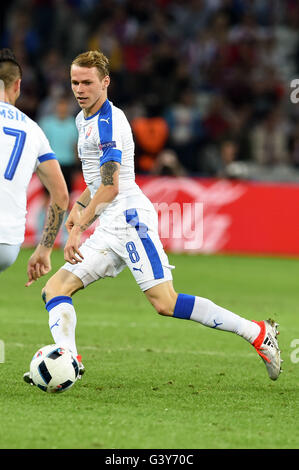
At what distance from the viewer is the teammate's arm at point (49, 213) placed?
5895 mm

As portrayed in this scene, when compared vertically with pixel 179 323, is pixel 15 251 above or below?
below

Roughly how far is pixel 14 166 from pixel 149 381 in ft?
6.78

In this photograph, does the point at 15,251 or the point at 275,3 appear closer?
the point at 15,251

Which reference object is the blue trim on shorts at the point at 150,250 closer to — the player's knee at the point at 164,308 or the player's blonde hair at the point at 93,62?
the player's knee at the point at 164,308

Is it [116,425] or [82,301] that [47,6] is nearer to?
[82,301]

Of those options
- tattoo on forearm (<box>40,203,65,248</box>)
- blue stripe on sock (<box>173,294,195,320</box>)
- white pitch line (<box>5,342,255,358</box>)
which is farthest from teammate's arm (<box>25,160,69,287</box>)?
white pitch line (<box>5,342,255,358</box>)

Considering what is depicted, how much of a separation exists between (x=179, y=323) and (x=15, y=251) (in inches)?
186

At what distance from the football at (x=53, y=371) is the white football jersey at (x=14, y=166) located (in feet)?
2.76

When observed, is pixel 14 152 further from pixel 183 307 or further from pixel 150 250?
pixel 183 307

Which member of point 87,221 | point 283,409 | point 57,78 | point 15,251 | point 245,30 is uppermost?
point 245,30

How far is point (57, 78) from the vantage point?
1923 cm

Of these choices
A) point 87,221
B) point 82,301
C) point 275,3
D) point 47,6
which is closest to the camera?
point 87,221

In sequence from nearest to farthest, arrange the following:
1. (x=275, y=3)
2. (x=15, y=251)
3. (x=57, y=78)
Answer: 1. (x=15, y=251)
2. (x=57, y=78)
3. (x=275, y=3)
